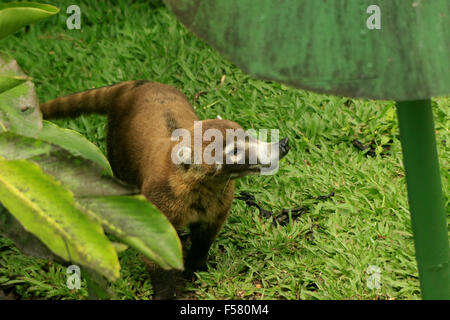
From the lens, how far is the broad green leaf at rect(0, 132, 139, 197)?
1.74 metres

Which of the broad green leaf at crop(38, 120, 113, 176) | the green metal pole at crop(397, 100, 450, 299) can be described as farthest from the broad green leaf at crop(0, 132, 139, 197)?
the green metal pole at crop(397, 100, 450, 299)

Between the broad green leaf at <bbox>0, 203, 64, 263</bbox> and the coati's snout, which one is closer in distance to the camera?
the broad green leaf at <bbox>0, 203, 64, 263</bbox>

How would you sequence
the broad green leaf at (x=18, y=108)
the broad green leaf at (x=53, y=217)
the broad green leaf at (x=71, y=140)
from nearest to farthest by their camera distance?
the broad green leaf at (x=53, y=217) < the broad green leaf at (x=18, y=108) < the broad green leaf at (x=71, y=140)

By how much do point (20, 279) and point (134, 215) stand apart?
5.58 ft

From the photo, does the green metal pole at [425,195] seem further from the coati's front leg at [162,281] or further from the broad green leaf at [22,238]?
the coati's front leg at [162,281]

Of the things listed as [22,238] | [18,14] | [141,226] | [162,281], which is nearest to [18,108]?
[18,14]

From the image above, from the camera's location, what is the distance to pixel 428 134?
1.37 m

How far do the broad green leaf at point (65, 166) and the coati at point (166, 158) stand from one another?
904 mm

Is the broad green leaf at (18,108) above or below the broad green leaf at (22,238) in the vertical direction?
above

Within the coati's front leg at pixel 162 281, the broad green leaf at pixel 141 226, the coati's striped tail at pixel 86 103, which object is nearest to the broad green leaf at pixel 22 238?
the broad green leaf at pixel 141 226

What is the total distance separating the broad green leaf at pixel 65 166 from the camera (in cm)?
174

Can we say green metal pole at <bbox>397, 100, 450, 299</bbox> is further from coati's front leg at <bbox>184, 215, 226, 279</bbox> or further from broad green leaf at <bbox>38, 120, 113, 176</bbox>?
coati's front leg at <bbox>184, 215, 226, 279</bbox>

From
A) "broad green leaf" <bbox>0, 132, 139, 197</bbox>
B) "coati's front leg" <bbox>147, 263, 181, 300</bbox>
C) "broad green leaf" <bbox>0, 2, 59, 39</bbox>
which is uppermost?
"broad green leaf" <bbox>0, 2, 59, 39</bbox>

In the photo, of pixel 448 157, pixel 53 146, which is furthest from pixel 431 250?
pixel 448 157
